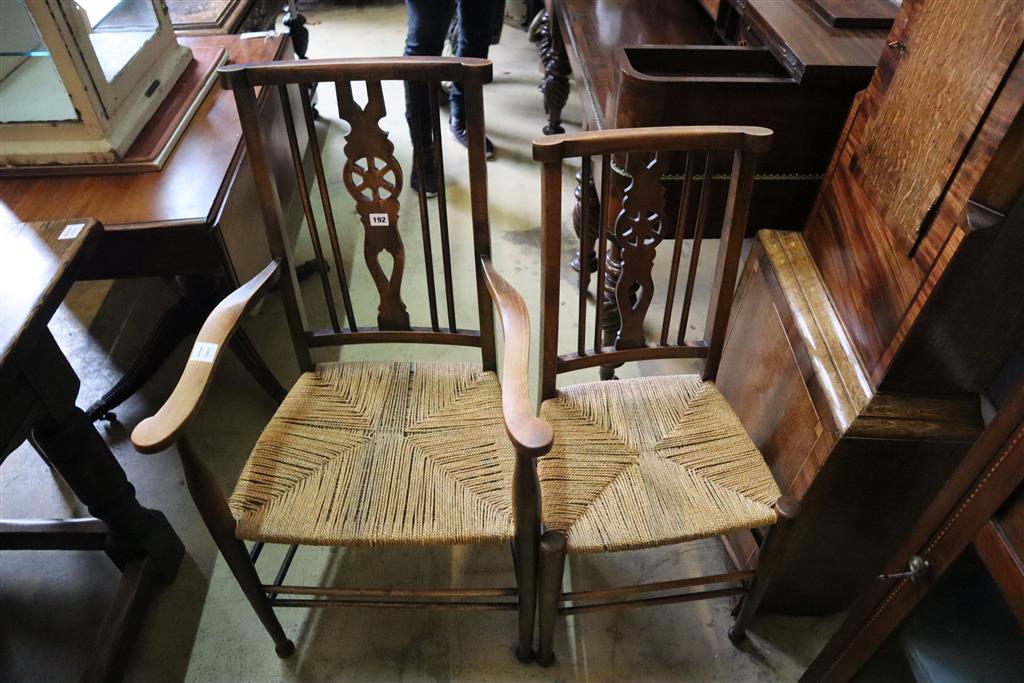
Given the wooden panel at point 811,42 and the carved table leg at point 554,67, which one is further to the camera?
the carved table leg at point 554,67

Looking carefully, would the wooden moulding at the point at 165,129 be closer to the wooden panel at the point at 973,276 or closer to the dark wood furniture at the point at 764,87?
the dark wood furniture at the point at 764,87

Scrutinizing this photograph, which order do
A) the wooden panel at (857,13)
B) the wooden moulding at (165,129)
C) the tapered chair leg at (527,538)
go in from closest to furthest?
the tapered chair leg at (527,538), the wooden panel at (857,13), the wooden moulding at (165,129)

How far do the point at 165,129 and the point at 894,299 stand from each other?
→ 1.51 metres

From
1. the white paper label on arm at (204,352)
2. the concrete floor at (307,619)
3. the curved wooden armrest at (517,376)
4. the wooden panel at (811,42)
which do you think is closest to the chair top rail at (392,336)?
the curved wooden armrest at (517,376)

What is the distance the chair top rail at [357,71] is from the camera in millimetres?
1014

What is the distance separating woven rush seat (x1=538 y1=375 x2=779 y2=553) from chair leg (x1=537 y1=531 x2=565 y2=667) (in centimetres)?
3

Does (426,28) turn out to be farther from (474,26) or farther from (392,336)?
(392,336)

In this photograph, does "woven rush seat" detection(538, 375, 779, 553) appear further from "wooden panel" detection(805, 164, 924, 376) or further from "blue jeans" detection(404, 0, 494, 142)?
"blue jeans" detection(404, 0, 494, 142)

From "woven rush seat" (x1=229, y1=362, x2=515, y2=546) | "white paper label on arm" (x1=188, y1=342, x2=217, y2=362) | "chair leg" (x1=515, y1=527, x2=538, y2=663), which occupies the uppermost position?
"white paper label on arm" (x1=188, y1=342, x2=217, y2=362)

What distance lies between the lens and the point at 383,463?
112cm

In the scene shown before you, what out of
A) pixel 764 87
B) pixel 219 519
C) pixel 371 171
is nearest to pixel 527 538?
pixel 219 519

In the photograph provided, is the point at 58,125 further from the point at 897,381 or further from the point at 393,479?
the point at 897,381

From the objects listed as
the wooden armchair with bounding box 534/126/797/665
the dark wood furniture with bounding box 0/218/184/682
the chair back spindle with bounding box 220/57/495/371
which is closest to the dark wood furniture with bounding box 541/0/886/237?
the wooden armchair with bounding box 534/126/797/665

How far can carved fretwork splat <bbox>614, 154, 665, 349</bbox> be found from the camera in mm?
1058
